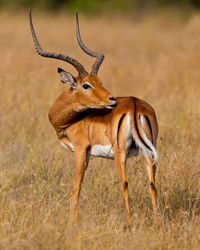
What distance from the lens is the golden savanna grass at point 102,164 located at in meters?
4.29

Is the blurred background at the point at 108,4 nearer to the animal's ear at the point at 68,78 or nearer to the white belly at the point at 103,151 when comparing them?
the animal's ear at the point at 68,78

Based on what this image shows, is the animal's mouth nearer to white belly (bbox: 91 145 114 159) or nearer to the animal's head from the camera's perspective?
the animal's head

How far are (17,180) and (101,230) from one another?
1948 mm

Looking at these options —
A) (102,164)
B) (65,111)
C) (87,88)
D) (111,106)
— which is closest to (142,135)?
Answer: (111,106)

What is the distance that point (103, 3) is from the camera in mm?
27734

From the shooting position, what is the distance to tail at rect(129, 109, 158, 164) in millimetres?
4559

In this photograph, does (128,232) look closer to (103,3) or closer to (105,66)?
(105,66)

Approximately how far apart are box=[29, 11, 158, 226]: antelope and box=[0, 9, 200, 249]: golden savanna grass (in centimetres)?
31

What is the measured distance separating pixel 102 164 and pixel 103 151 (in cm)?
147

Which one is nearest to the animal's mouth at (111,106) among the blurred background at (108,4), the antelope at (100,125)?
the antelope at (100,125)

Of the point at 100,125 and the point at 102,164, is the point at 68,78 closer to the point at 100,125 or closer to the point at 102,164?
the point at 100,125

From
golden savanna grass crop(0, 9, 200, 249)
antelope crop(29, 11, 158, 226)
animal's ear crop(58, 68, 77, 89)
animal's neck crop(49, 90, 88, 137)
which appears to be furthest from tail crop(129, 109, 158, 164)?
animal's ear crop(58, 68, 77, 89)

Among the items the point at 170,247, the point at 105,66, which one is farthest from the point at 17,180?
the point at 105,66

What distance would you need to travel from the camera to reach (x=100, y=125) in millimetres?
5012
